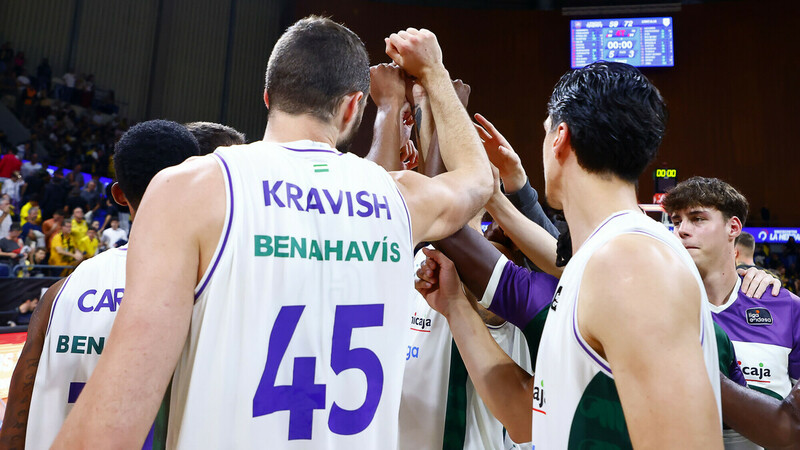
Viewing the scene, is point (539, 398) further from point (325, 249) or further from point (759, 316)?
point (759, 316)

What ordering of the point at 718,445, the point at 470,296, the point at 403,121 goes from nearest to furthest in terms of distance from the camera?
the point at 718,445, the point at 403,121, the point at 470,296

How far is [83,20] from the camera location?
1488 centimetres

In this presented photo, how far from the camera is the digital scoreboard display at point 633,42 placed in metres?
16.1

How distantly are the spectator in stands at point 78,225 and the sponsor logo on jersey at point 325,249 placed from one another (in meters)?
10.2

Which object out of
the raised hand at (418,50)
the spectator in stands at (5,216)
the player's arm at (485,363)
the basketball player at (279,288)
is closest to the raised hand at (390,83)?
the raised hand at (418,50)

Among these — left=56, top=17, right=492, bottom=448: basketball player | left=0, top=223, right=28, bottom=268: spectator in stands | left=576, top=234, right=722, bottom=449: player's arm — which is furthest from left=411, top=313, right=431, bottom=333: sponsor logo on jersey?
left=0, top=223, right=28, bottom=268: spectator in stands

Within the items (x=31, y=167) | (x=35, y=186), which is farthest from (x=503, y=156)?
(x=31, y=167)

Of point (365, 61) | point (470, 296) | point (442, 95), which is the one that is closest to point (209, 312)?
point (365, 61)

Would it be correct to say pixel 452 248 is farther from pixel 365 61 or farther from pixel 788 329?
pixel 788 329

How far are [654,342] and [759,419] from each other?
3.13 feet

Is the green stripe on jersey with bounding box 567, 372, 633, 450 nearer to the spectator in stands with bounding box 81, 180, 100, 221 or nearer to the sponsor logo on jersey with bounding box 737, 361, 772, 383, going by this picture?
the sponsor logo on jersey with bounding box 737, 361, 772, 383

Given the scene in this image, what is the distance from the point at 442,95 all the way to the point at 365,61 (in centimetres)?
41

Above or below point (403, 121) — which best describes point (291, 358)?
below

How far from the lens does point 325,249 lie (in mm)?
1454
